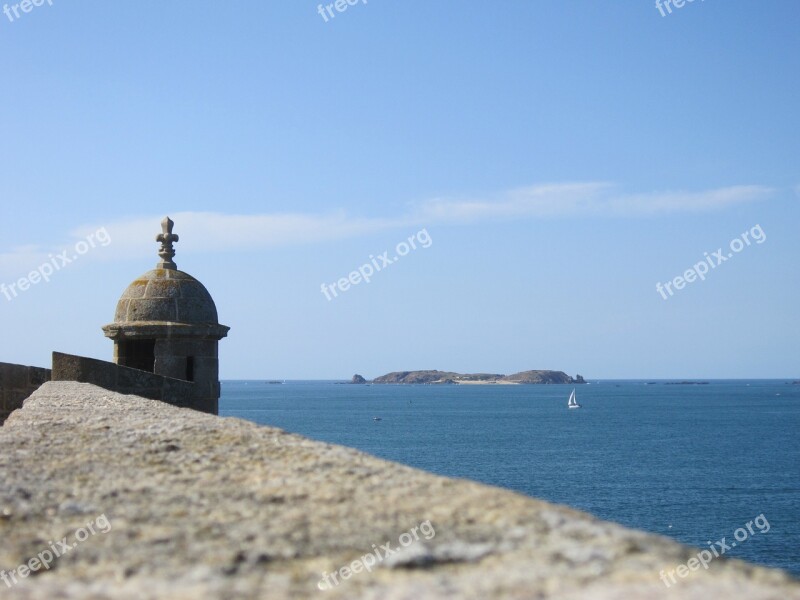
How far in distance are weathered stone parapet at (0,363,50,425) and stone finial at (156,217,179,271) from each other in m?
2.68

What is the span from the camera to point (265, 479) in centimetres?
276

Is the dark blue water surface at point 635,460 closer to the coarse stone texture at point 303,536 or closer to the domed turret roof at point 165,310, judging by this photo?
the domed turret roof at point 165,310

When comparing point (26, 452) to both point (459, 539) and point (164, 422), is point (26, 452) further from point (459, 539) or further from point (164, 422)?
point (459, 539)

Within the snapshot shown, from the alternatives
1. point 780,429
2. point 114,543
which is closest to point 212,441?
point 114,543

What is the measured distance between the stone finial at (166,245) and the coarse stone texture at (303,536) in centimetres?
831

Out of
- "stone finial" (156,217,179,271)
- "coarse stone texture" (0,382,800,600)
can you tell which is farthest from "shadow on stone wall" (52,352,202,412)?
"coarse stone texture" (0,382,800,600)

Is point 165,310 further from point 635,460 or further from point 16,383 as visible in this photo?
point 635,460

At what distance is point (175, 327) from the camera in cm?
1088

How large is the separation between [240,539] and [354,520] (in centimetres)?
28

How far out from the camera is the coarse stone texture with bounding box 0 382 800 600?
5.33ft

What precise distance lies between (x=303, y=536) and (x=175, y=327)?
9.18 m

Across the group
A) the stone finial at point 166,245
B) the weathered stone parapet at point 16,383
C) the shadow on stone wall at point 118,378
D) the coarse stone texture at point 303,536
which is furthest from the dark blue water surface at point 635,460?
the coarse stone texture at point 303,536

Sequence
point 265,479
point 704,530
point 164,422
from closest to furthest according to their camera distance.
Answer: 1. point 265,479
2. point 164,422
3. point 704,530

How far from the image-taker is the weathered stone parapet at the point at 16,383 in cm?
883
